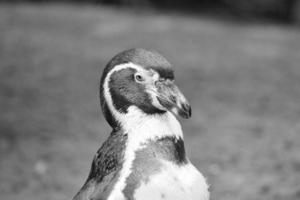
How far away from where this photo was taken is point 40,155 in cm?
737

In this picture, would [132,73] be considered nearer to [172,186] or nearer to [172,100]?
[172,100]

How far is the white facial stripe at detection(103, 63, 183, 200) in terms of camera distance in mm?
3650

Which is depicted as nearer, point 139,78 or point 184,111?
point 184,111

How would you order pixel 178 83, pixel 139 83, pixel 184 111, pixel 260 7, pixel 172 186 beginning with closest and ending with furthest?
pixel 172 186, pixel 184 111, pixel 139 83, pixel 178 83, pixel 260 7

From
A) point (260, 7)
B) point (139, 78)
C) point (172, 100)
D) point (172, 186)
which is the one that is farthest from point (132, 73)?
point (260, 7)

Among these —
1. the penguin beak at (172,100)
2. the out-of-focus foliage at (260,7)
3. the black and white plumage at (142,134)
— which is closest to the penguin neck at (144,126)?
the black and white plumage at (142,134)

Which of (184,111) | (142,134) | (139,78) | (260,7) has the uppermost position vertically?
(260,7)

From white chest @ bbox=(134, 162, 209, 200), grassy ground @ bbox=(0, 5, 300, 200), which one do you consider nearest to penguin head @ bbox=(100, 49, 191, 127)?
white chest @ bbox=(134, 162, 209, 200)

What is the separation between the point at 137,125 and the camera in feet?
12.2

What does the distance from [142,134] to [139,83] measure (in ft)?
1.06

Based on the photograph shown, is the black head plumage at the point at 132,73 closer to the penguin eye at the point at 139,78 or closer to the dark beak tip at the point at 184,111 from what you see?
the penguin eye at the point at 139,78

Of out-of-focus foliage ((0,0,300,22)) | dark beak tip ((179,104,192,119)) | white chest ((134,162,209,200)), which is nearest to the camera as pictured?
white chest ((134,162,209,200))

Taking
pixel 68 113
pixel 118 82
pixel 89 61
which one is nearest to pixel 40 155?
pixel 68 113

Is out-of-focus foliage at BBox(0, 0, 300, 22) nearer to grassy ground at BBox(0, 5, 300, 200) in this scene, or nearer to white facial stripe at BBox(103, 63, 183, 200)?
grassy ground at BBox(0, 5, 300, 200)
